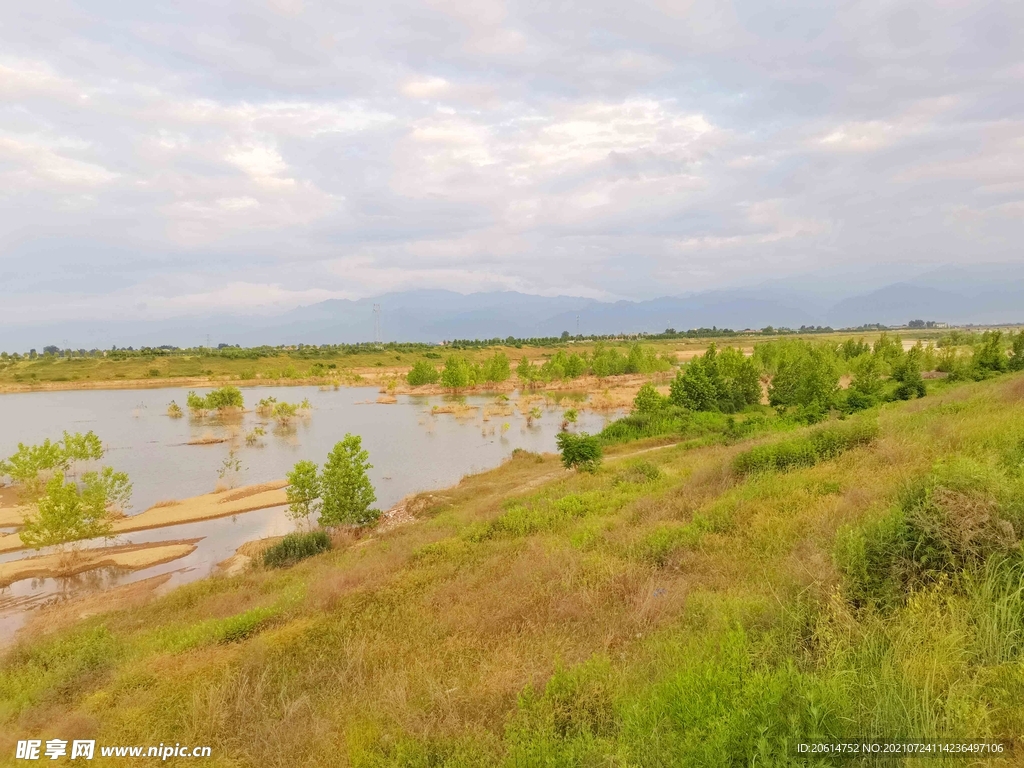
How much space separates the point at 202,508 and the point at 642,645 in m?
32.9

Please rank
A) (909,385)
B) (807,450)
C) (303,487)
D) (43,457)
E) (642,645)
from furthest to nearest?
1. (909,385)
2. (43,457)
3. (303,487)
4. (807,450)
5. (642,645)

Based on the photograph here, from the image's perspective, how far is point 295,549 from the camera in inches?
821

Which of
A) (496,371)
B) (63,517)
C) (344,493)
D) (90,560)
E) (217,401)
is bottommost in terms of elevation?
(90,560)

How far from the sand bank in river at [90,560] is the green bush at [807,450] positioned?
26.3 m

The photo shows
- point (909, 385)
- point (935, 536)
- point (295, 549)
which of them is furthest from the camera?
point (909, 385)

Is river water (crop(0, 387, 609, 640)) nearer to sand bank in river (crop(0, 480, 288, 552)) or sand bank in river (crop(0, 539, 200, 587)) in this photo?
sand bank in river (crop(0, 539, 200, 587))

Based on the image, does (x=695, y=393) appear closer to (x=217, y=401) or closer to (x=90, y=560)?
(x=90, y=560)

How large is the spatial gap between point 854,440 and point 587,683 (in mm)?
12777

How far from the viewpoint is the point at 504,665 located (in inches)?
283

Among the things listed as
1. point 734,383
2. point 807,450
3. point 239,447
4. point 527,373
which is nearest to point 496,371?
point 527,373

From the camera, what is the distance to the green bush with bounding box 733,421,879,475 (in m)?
14.6

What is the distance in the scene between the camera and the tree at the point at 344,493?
2455 cm

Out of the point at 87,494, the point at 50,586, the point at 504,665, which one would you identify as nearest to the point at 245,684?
the point at 504,665

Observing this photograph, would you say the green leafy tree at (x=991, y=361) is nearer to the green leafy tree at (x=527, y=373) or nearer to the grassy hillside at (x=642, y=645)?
the grassy hillside at (x=642, y=645)
